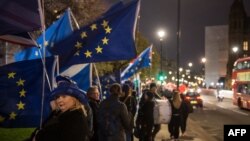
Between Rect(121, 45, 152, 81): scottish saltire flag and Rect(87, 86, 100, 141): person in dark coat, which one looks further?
Rect(121, 45, 152, 81): scottish saltire flag

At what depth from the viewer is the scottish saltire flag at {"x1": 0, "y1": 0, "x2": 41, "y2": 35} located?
6.95 m

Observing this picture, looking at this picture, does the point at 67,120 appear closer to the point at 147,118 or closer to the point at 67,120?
the point at 67,120

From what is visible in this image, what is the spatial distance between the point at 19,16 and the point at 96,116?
86.0 inches

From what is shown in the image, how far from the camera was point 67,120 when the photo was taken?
4488 millimetres

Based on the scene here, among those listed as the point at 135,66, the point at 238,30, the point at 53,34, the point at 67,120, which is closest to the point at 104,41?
the point at 53,34

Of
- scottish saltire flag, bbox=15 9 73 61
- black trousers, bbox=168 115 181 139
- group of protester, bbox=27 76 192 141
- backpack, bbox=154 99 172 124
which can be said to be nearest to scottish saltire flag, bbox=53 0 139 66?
scottish saltire flag, bbox=15 9 73 61

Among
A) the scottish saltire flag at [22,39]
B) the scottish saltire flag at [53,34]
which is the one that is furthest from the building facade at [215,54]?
the scottish saltire flag at [22,39]

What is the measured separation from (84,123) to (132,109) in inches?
273

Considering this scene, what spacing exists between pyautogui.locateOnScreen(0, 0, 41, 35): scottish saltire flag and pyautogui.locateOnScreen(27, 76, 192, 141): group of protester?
1263mm

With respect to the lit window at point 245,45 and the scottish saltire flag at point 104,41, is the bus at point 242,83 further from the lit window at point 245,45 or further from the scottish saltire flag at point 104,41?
the lit window at point 245,45

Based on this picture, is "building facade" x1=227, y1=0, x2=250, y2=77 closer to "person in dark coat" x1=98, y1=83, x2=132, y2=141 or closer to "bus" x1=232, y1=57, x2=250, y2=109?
"bus" x1=232, y1=57, x2=250, y2=109

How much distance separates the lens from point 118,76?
18.3 metres

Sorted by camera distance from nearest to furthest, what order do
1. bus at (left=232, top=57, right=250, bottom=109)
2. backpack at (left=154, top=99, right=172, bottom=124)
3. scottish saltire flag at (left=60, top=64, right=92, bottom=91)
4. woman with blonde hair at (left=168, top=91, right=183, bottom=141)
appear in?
scottish saltire flag at (left=60, top=64, right=92, bottom=91) → backpack at (left=154, top=99, right=172, bottom=124) → woman with blonde hair at (left=168, top=91, right=183, bottom=141) → bus at (left=232, top=57, right=250, bottom=109)

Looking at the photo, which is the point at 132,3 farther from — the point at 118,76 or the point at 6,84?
the point at 118,76
